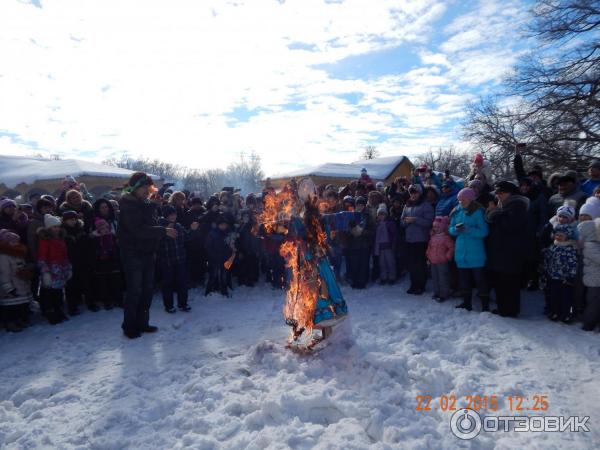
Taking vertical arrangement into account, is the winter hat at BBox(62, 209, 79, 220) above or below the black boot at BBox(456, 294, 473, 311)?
above

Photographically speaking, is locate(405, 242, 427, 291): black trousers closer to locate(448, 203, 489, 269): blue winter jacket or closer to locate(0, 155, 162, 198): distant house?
locate(448, 203, 489, 269): blue winter jacket

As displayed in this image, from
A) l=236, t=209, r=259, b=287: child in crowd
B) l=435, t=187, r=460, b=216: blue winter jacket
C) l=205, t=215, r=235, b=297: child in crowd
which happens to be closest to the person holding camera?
l=435, t=187, r=460, b=216: blue winter jacket

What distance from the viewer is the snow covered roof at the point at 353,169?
26947 millimetres

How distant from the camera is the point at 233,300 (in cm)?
804

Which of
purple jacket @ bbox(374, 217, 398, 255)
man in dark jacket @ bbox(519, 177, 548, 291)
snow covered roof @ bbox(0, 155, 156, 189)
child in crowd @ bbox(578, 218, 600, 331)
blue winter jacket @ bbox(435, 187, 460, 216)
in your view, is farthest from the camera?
snow covered roof @ bbox(0, 155, 156, 189)

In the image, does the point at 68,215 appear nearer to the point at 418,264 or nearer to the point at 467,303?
the point at 418,264

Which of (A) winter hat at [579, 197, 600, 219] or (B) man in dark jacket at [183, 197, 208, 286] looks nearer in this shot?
(A) winter hat at [579, 197, 600, 219]

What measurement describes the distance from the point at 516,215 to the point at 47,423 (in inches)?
255

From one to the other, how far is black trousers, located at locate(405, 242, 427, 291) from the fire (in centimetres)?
327

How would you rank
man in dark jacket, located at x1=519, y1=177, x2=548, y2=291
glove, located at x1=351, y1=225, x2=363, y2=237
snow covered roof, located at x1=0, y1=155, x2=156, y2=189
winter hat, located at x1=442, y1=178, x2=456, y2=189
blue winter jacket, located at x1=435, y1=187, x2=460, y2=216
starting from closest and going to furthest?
man in dark jacket, located at x1=519, y1=177, x2=548, y2=291
blue winter jacket, located at x1=435, y1=187, x2=460, y2=216
winter hat, located at x1=442, y1=178, x2=456, y2=189
glove, located at x1=351, y1=225, x2=363, y2=237
snow covered roof, located at x1=0, y1=155, x2=156, y2=189

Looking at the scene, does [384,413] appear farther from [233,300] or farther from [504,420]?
[233,300]

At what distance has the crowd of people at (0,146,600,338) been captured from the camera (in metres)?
5.61

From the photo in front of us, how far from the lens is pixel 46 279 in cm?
659

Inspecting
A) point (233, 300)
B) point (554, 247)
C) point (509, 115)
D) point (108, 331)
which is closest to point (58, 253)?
point (108, 331)
